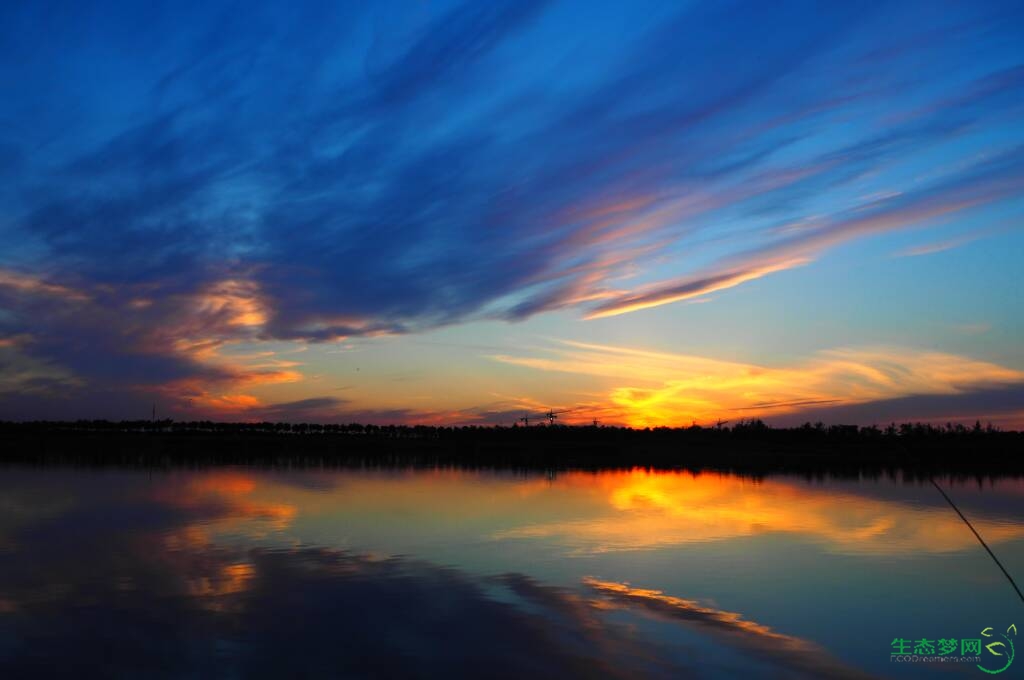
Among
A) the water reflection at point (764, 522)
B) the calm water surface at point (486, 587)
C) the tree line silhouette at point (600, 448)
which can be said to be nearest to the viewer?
the calm water surface at point (486, 587)

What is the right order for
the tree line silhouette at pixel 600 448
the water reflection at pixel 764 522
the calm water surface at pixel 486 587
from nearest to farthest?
the calm water surface at pixel 486 587
the water reflection at pixel 764 522
the tree line silhouette at pixel 600 448

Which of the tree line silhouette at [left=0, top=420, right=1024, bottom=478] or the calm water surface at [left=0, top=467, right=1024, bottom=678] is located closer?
the calm water surface at [left=0, top=467, right=1024, bottom=678]

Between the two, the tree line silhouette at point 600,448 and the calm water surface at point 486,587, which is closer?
the calm water surface at point 486,587

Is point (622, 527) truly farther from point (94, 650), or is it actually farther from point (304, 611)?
point (94, 650)

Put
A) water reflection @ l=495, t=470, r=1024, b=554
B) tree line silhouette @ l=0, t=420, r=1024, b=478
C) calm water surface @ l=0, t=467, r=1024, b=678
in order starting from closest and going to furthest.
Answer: calm water surface @ l=0, t=467, r=1024, b=678 → water reflection @ l=495, t=470, r=1024, b=554 → tree line silhouette @ l=0, t=420, r=1024, b=478

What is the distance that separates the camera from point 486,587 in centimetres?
1706

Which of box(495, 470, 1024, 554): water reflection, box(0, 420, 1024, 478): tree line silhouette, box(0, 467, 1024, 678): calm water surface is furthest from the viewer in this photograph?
box(0, 420, 1024, 478): tree line silhouette

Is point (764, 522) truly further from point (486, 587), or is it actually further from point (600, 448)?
point (600, 448)

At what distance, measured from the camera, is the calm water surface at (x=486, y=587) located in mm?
12148

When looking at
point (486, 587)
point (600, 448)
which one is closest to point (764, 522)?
point (486, 587)

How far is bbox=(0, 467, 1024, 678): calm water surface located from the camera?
12.1 meters

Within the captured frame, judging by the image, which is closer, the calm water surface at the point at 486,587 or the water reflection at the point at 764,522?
the calm water surface at the point at 486,587

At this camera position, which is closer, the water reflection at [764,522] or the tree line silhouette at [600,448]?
the water reflection at [764,522]

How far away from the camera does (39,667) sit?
11273mm
